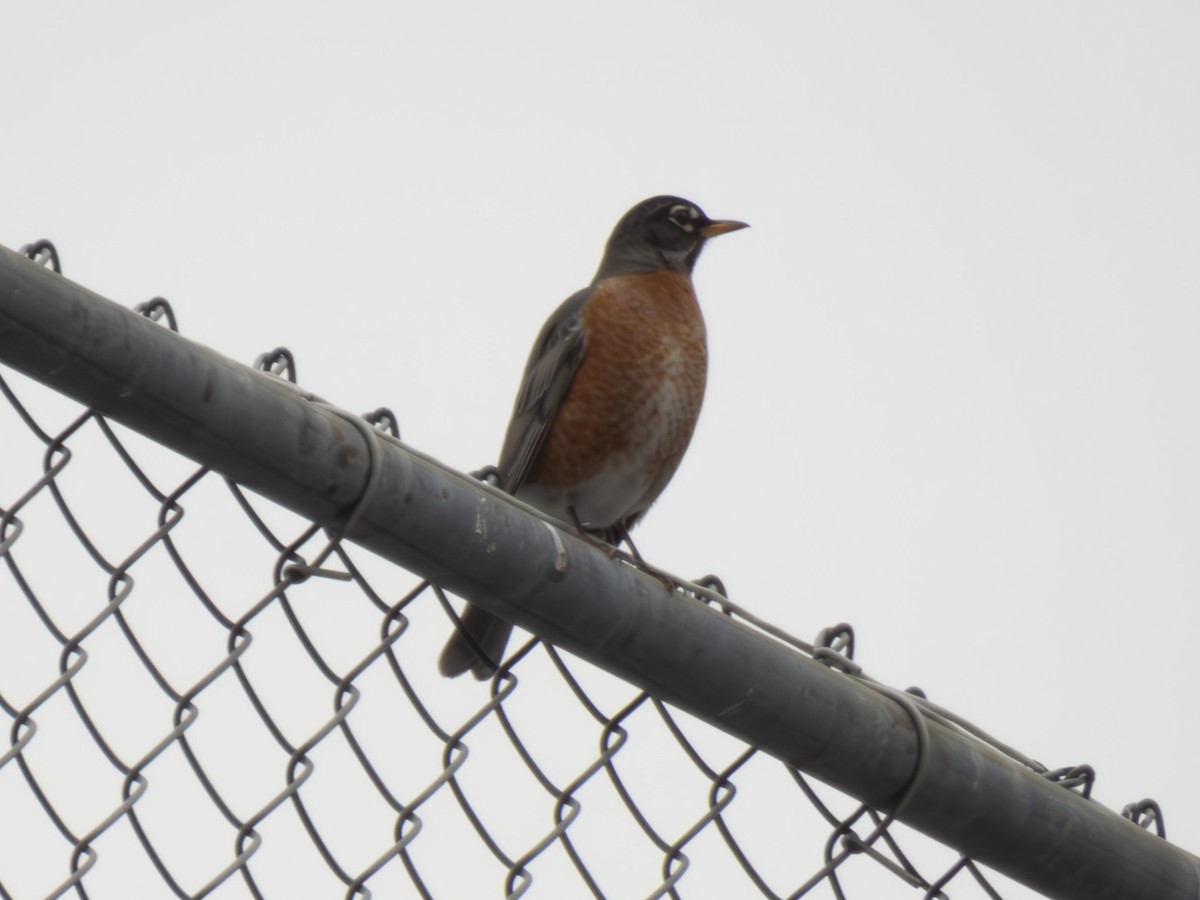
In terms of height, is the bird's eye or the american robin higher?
the bird's eye

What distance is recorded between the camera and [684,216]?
5.08 m

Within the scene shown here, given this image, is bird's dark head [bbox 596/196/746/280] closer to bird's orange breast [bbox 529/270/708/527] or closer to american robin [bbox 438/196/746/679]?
american robin [bbox 438/196/746/679]

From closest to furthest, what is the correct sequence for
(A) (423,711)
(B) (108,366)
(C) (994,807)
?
(B) (108,366) < (A) (423,711) < (C) (994,807)

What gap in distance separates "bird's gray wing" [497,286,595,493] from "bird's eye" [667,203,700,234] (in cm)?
98

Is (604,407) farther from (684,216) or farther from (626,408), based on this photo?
(684,216)

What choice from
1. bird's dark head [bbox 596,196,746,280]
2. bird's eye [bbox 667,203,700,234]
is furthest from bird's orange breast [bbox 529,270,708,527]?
bird's eye [bbox 667,203,700,234]

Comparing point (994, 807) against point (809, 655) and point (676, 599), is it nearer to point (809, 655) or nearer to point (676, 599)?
point (809, 655)

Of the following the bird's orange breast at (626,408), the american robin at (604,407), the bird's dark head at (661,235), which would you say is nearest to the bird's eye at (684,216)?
the bird's dark head at (661,235)

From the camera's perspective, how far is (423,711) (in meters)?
1.66

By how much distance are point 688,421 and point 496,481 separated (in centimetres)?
227

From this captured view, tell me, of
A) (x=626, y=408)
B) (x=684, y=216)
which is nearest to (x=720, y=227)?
(x=684, y=216)

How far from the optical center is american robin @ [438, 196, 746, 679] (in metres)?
3.97

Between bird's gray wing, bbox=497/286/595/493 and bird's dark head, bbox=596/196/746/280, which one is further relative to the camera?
bird's dark head, bbox=596/196/746/280

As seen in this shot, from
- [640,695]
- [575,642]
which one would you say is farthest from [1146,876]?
[575,642]
